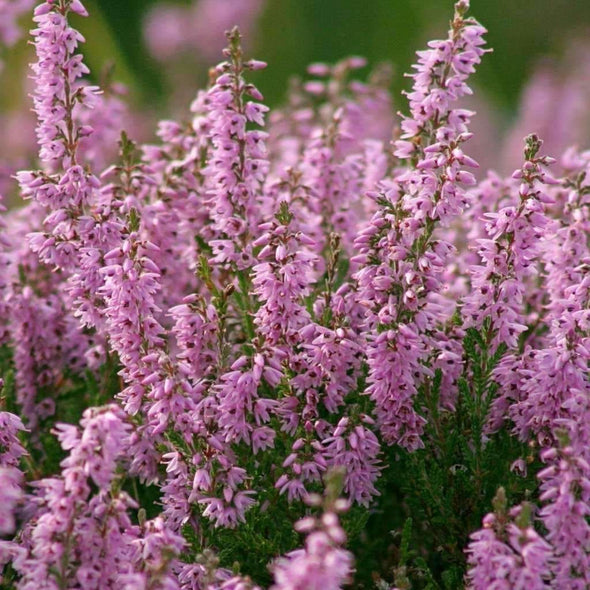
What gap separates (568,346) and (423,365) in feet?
1.98

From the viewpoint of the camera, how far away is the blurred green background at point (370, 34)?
494 inches

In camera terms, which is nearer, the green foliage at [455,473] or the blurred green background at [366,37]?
the green foliage at [455,473]

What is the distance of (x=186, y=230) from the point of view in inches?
189

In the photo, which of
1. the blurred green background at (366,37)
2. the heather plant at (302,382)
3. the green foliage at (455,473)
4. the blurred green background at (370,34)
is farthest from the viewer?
the blurred green background at (370,34)

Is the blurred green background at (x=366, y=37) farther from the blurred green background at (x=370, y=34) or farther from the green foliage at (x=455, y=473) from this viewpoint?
the green foliage at (x=455, y=473)

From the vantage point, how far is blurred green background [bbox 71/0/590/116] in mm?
12555

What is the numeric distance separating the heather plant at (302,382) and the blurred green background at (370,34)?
25.7ft

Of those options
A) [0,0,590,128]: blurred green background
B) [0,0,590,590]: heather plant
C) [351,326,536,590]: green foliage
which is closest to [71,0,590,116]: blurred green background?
[0,0,590,128]: blurred green background

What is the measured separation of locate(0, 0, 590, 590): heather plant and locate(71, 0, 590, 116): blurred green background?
783 centimetres

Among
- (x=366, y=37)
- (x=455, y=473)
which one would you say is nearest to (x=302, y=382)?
(x=455, y=473)

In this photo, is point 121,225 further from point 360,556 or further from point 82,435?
point 360,556

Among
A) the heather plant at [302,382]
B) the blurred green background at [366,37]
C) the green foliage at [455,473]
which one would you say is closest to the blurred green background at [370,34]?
the blurred green background at [366,37]

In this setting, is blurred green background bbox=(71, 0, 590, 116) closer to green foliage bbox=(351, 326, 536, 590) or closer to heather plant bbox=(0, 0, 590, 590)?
heather plant bbox=(0, 0, 590, 590)

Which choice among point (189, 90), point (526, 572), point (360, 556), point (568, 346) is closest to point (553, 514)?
point (526, 572)
